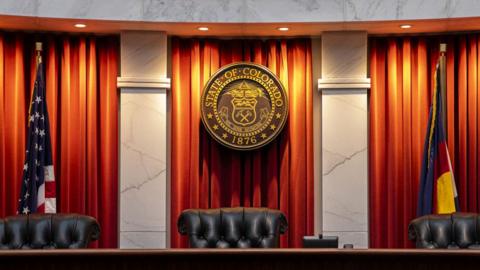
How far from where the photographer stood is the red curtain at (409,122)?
337 inches

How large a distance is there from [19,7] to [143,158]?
174cm

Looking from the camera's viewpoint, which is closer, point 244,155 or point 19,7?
point 19,7

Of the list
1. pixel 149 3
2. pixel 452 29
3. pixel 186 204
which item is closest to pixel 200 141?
pixel 186 204

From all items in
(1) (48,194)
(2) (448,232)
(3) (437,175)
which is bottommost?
(2) (448,232)

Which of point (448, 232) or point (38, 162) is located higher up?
point (38, 162)

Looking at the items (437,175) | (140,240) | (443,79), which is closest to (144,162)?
(140,240)

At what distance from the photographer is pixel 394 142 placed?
28.4 ft

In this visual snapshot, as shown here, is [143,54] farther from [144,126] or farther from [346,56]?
[346,56]

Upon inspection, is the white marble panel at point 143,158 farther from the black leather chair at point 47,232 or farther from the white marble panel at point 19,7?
the black leather chair at point 47,232

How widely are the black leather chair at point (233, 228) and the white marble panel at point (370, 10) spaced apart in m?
2.19

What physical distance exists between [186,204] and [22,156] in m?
1.56

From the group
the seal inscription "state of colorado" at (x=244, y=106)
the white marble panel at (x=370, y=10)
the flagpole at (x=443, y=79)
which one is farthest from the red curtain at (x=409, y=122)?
the seal inscription "state of colorado" at (x=244, y=106)

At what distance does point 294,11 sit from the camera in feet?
26.8
